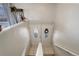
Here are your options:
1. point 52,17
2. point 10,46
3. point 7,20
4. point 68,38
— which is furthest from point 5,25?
point 68,38

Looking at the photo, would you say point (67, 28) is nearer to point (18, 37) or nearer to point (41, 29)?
point (41, 29)

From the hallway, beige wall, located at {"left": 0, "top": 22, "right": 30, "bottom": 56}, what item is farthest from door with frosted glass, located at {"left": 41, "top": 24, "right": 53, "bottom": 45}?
beige wall, located at {"left": 0, "top": 22, "right": 30, "bottom": 56}

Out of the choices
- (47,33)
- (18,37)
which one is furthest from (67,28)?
(18,37)

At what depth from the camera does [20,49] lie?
101 cm

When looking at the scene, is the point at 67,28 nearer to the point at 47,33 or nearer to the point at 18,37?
the point at 47,33

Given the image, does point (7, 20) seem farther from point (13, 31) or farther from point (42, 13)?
point (42, 13)

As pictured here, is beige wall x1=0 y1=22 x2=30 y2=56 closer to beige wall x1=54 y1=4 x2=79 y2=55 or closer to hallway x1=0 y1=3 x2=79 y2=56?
hallway x1=0 y1=3 x2=79 y2=56

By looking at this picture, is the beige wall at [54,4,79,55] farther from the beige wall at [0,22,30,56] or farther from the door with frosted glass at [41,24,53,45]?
the beige wall at [0,22,30,56]

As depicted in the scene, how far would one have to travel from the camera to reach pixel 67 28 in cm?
102

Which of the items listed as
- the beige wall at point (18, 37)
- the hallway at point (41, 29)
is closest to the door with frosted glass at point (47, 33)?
the hallway at point (41, 29)

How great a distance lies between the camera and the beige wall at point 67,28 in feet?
3.13

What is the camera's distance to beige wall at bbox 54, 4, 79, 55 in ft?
3.13

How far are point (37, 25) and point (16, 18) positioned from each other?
0.24 metres

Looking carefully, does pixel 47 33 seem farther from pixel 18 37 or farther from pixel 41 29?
pixel 18 37
